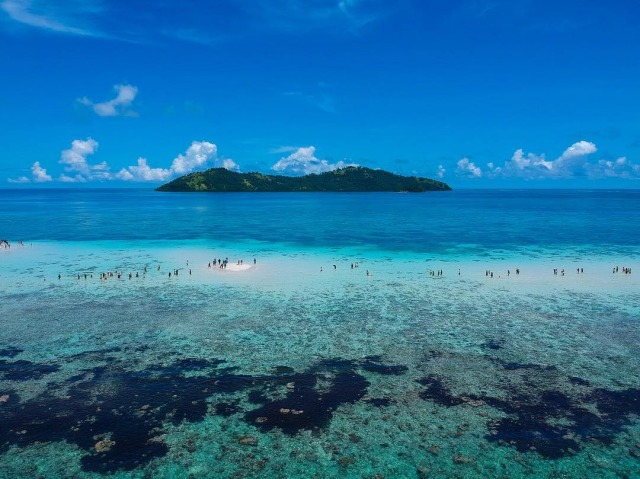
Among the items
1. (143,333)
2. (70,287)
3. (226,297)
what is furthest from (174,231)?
(143,333)

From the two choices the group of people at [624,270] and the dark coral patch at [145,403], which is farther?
the group of people at [624,270]

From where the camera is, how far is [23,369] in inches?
875

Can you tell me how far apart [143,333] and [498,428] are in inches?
839

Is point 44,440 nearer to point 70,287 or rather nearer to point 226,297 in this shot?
point 226,297

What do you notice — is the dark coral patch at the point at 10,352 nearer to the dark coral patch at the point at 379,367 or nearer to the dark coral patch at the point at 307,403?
the dark coral patch at the point at 307,403

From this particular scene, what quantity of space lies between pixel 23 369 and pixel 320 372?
1553 centimetres

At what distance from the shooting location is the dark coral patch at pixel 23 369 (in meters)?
21.4

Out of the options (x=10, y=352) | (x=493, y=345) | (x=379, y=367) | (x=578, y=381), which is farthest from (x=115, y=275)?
(x=578, y=381)

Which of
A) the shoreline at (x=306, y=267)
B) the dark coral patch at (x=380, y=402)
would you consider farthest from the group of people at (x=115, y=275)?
the dark coral patch at (x=380, y=402)

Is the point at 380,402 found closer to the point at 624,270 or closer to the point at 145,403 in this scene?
the point at 145,403

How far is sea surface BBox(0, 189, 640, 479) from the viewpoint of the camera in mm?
15891

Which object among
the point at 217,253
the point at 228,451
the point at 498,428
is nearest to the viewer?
the point at 228,451

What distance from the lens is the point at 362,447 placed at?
53.9 feet

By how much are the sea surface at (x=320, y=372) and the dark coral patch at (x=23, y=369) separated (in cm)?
11
